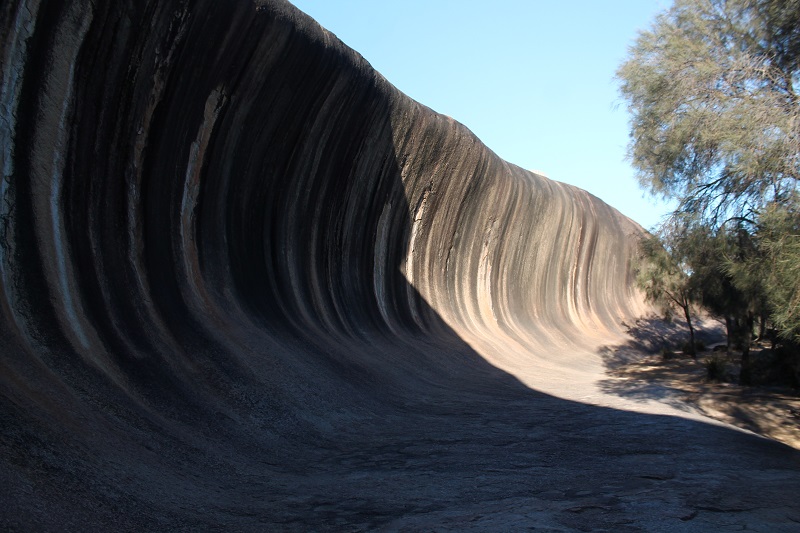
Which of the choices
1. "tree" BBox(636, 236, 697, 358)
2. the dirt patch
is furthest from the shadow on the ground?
"tree" BBox(636, 236, 697, 358)

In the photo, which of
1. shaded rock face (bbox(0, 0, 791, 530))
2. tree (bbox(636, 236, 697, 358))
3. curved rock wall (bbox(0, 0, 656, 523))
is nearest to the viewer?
shaded rock face (bbox(0, 0, 791, 530))

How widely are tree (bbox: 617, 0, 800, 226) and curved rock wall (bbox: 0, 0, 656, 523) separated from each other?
13.6ft

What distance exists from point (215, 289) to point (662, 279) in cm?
1484

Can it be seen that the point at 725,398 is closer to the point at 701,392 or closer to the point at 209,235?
the point at 701,392

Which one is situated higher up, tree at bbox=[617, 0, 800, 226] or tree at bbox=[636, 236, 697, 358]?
tree at bbox=[617, 0, 800, 226]

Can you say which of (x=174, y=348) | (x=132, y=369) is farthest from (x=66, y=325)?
(x=174, y=348)

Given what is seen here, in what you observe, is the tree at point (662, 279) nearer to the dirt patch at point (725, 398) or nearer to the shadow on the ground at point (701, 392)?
the shadow on the ground at point (701, 392)

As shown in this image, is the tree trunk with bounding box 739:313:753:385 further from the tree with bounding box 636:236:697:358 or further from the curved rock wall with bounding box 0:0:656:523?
the curved rock wall with bounding box 0:0:656:523

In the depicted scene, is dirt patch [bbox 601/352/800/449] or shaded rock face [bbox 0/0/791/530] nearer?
shaded rock face [bbox 0/0/791/530]

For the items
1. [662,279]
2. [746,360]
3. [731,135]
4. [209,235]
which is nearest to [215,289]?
[209,235]

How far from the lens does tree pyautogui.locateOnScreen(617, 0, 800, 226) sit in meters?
9.98

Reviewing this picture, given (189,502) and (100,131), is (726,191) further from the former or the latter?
(189,502)

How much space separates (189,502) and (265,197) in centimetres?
652

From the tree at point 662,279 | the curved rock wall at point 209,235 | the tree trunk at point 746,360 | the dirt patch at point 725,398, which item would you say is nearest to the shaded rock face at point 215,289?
the curved rock wall at point 209,235
